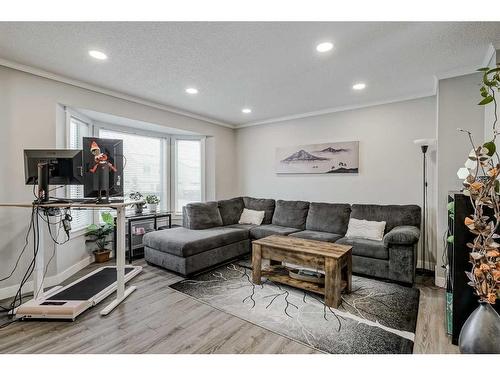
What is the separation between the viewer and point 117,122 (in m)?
4.05

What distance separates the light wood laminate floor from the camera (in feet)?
5.97

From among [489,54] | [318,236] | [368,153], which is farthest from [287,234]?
[489,54]

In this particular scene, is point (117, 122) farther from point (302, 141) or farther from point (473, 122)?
point (473, 122)

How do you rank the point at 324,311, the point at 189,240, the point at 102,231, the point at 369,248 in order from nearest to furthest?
the point at 324,311, the point at 369,248, the point at 189,240, the point at 102,231

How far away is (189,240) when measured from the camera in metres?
3.22

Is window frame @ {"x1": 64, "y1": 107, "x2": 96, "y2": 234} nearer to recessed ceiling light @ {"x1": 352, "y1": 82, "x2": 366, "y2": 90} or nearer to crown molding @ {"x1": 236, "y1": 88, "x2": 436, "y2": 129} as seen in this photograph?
crown molding @ {"x1": 236, "y1": 88, "x2": 436, "y2": 129}

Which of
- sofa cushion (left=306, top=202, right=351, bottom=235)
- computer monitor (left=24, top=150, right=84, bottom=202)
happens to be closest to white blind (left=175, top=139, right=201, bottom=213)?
sofa cushion (left=306, top=202, right=351, bottom=235)

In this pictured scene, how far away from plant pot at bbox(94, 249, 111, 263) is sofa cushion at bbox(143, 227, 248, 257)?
80cm

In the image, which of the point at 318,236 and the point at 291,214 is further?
the point at 291,214

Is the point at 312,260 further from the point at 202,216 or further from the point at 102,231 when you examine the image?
the point at 102,231

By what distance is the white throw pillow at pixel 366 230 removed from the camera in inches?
132

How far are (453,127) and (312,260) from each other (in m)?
2.20

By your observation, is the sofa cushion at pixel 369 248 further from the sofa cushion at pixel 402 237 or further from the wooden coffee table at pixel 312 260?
the wooden coffee table at pixel 312 260
